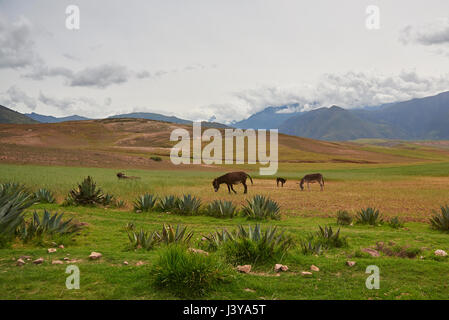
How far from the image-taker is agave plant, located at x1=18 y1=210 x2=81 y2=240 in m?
8.40

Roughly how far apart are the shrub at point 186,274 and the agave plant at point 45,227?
4.96m

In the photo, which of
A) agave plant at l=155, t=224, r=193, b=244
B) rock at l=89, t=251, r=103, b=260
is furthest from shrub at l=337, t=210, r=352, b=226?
rock at l=89, t=251, r=103, b=260

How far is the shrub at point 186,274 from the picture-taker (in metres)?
4.95

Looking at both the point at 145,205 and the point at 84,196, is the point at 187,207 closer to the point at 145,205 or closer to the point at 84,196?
the point at 145,205

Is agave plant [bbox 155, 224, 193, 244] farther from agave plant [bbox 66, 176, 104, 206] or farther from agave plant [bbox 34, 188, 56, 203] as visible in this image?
agave plant [bbox 34, 188, 56, 203]

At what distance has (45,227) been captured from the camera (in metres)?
8.84

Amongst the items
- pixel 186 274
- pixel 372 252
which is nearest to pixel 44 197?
pixel 186 274

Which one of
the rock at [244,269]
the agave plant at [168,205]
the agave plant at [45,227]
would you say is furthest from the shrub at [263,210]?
the rock at [244,269]

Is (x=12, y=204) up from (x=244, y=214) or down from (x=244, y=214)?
up

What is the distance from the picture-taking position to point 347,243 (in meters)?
9.12

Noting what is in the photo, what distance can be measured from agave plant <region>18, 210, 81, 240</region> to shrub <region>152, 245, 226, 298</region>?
496 cm
